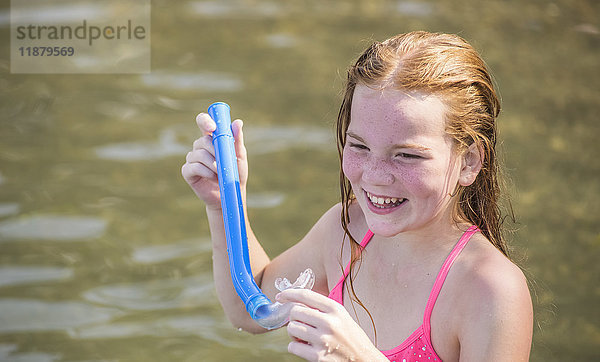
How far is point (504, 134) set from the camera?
4.39 m

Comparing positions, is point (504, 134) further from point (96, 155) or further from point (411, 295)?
point (411, 295)

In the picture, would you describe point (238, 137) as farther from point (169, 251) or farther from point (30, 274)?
point (30, 274)

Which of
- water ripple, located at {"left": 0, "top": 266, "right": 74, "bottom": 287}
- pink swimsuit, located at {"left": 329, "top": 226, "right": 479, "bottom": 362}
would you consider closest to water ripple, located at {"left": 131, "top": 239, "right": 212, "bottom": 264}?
water ripple, located at {"left": 0, "top": 266, "right": 74, "bottom": 287}

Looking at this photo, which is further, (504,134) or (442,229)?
(504,134)

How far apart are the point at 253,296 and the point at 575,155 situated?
2.84 meters

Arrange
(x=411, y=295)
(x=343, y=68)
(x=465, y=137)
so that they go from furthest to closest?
(x=343, y=68) → (x=411, y=295) → (x=465, y=137)

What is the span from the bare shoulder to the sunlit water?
1384 mm

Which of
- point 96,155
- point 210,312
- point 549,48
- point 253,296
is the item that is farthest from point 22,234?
point 549,48

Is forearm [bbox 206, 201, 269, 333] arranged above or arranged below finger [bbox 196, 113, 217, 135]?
below

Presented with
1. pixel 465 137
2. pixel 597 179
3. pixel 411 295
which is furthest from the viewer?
pixel 597 179

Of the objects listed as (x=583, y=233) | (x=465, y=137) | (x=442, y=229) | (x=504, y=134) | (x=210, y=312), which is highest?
(x=465, y=137)

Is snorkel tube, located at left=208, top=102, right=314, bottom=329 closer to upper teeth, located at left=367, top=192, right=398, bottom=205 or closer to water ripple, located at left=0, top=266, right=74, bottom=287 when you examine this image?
upper teeth, located at left=367, top=192, right=398, bottom=205

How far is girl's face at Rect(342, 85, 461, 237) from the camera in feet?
5.81

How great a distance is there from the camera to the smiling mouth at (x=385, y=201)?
5.99 ft
